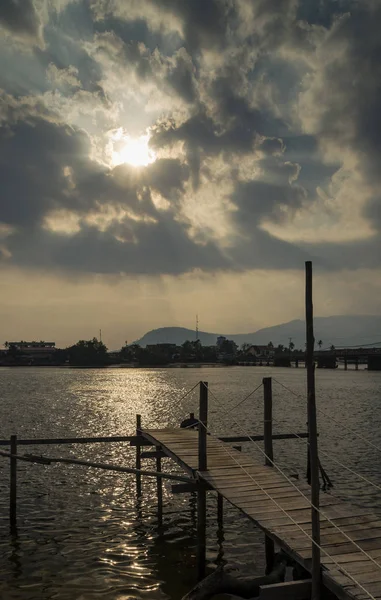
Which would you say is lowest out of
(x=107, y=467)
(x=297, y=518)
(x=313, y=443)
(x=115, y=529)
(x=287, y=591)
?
(x=115, y=529)

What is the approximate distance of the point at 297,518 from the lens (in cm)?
1065

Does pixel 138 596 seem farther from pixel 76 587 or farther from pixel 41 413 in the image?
pixel 41 413

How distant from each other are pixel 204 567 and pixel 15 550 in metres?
5.55

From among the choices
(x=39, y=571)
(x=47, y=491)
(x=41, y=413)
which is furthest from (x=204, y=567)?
(x=41, y=413)

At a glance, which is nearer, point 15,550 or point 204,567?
point 204,567

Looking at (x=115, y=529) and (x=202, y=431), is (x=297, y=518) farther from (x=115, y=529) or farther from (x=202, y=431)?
(x=115, y=529)

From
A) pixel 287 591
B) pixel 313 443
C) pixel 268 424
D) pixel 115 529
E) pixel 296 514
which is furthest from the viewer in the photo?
pixel 115 529

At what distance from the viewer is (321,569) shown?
8344mm

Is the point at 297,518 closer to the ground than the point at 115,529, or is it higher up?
higher up

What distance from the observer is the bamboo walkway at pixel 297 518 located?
8117 mm

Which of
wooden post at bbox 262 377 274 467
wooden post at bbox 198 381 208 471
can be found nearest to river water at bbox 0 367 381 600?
wooden post at bbox 262 377 274 467

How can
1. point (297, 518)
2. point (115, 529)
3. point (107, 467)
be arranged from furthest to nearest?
point (115, 529) < point (107, 467) < point (297, 518)

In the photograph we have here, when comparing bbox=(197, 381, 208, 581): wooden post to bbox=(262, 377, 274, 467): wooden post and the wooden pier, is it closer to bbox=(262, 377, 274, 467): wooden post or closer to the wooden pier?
the wooden pier

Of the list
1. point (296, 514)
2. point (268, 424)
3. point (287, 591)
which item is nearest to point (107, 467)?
point (268, 424)
